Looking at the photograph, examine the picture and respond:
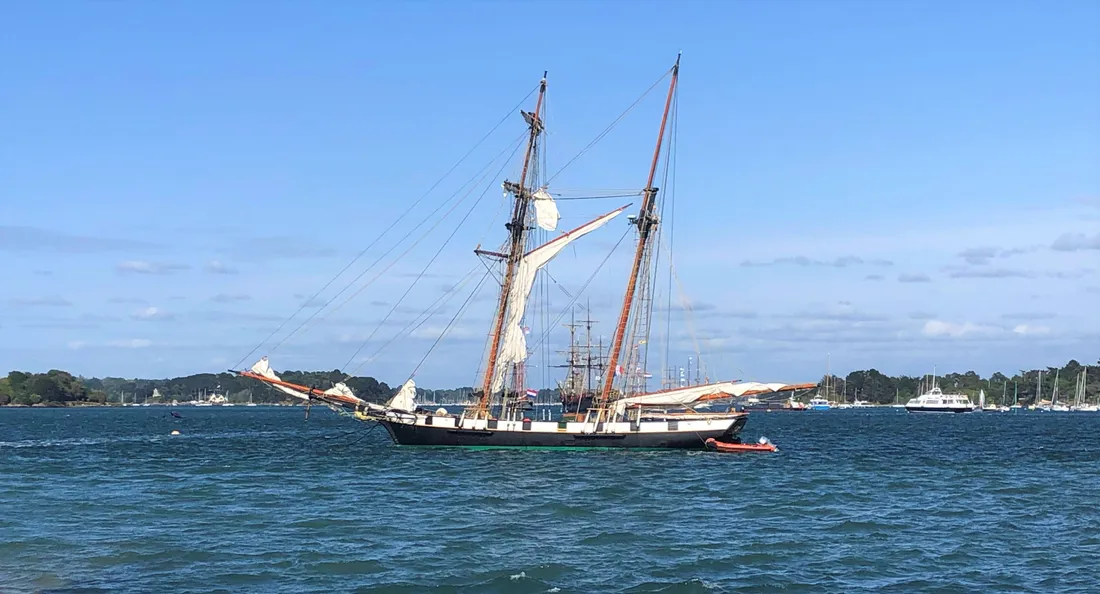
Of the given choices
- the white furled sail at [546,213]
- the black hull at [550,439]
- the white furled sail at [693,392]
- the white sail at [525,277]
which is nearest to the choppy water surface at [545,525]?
the black hull at [550,439]

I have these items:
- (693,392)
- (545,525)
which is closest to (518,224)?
(693,392)

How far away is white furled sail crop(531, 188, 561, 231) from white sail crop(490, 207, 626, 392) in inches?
57.0

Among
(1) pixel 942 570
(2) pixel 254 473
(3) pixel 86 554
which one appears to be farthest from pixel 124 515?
(1) pixel 942 570

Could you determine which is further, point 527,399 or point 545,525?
point 527,399

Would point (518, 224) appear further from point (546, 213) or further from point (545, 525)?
point (545, 525)

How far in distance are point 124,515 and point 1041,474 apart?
49259mm

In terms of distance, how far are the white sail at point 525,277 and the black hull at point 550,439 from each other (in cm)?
687

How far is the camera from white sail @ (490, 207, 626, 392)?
259ft

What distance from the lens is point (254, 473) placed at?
61.0m

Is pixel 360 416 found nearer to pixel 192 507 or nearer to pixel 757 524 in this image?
pixel 192 507

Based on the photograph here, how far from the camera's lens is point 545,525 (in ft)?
135

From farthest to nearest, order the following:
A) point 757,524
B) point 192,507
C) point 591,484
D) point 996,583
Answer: point 591,484, point 192,507, point 757,524, point 996,583

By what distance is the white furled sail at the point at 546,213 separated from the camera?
80.4 metres

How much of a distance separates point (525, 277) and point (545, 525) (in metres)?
40.2
